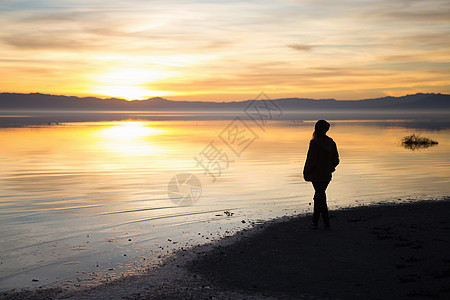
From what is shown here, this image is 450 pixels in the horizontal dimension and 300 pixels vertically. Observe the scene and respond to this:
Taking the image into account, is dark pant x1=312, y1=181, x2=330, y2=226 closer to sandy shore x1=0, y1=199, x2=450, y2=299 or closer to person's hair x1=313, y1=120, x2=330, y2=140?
sandy shore x1=0, y1=199, x2=450, y2=299

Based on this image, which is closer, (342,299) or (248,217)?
(342,299)

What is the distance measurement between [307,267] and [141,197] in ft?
25.4

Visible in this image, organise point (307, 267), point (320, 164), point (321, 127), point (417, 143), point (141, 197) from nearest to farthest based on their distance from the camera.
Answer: point (307, 267), point (321, 127), point (320, 164), point (141, 197), point (417, 143)

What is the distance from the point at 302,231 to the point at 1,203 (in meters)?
9.30

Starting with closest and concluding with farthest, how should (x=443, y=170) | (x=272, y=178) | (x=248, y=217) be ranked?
(x=248, y=217) → (x=272, y=178) → (x=443, y=170)

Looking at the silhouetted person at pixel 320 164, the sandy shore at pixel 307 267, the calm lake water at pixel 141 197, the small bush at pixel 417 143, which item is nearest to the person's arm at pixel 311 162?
the silhouetted person at pixel 320 164

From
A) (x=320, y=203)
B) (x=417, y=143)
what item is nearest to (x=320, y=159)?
(x=320, y=203)

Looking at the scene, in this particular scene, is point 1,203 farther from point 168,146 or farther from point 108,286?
point 168,146

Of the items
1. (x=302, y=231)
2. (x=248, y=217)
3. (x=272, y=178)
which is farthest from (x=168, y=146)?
(x=302, y=231)

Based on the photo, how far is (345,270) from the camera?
704 centimetres

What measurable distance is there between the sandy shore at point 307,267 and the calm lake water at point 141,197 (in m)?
0.74

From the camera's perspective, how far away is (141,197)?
13742 mm

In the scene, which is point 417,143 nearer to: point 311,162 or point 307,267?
point 311,162

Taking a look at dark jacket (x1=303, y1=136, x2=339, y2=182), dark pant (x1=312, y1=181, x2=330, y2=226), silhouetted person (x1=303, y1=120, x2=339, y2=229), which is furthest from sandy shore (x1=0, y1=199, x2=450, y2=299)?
dark jacket (x1=303, y1=136, x2=339, y2=182)
